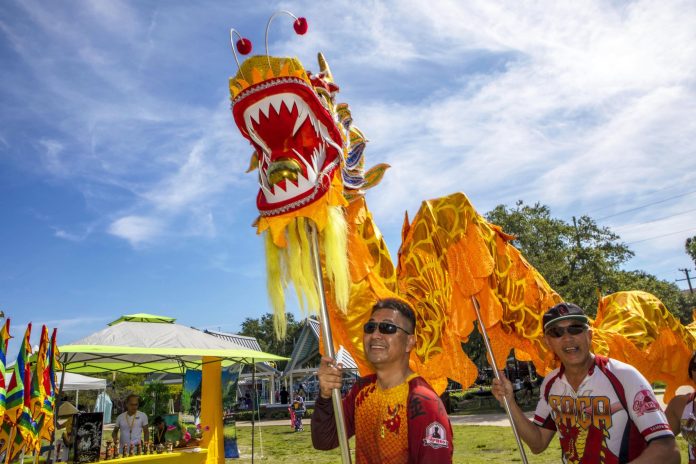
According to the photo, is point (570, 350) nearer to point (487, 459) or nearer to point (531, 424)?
point (531, 424)

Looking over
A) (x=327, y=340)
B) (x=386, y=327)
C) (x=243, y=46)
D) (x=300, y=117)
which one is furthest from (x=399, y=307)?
(x=243, y=46)

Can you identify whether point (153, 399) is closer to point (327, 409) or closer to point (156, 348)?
point (156, 348)

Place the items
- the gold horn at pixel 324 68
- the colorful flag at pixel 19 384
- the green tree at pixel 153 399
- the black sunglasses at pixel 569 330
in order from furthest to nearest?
the green tree at pixel 153 399 < the colorful flag at pixel 19 384 < the gold horn at pixel 324 68 < the black sunglasses at pixel 569 330

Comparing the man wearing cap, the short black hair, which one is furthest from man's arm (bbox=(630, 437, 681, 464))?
the short black hair

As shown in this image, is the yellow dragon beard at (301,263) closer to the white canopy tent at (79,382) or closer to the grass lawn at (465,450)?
the grass lawn at (465,450)

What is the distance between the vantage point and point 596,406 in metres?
2.14

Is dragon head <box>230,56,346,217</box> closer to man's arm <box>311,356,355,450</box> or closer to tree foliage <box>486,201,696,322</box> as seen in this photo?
man's arm <box>311,356,355,450</box>

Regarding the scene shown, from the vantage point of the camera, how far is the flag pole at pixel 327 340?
6.11ft

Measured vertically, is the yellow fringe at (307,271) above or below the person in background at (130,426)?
above

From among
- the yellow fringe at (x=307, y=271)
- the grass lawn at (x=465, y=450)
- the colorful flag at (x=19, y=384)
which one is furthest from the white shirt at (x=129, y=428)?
the yellow fringe at (x=307, y=271)

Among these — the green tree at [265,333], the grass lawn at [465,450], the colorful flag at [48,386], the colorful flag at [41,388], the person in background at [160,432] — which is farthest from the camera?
the green tree at [265,333]

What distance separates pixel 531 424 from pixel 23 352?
18.2 ft

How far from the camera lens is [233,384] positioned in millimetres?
10953

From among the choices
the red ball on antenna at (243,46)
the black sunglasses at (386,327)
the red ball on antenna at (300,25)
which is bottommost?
the black sunglasses at (386,327)
